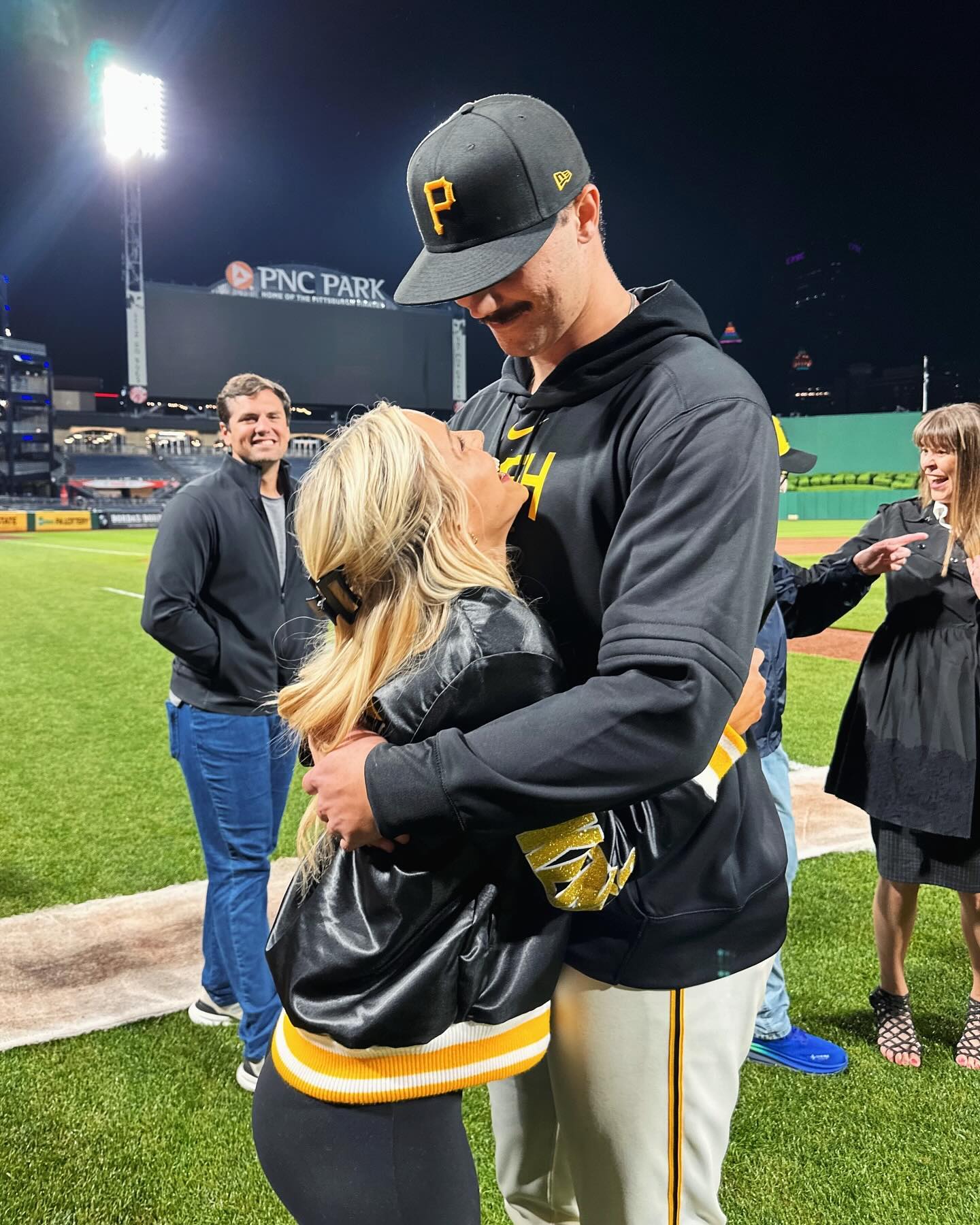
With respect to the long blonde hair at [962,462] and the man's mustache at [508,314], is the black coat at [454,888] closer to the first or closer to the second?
the man's mustache at [508,314]

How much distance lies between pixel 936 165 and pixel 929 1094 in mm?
70744

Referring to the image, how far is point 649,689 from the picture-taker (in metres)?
1.19

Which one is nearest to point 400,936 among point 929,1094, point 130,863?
point 929,1094

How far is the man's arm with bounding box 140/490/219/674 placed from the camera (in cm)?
351

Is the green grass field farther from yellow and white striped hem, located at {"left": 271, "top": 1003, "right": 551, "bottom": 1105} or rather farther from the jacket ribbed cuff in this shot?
the jacket ribbed cuff

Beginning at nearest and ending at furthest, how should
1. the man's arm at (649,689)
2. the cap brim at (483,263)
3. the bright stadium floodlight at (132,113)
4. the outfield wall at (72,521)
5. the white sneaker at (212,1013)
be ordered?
1. the man's arm at (649,689)
2. the cap brim at (483,263)
3. the white sneaker at (212,1013)
4. the outfield wall at (72,521)
5. the bright stadium floodlight at (132,113)

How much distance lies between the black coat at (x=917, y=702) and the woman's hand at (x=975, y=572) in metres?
0.05

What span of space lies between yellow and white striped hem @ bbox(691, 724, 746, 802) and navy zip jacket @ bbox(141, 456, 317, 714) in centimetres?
226

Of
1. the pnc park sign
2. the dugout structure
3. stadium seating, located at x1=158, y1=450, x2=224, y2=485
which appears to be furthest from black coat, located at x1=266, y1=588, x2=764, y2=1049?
the pnc park sign

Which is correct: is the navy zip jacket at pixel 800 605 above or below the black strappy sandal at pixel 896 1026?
above

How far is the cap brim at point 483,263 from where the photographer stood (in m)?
1.41

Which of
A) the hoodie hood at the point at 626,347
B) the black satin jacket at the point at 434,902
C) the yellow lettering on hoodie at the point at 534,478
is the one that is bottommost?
the black satin jacket at the point at 434,902

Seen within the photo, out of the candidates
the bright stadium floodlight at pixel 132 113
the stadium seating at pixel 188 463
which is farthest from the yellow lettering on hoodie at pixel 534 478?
the bright stadium floodlight at pixel 132 113

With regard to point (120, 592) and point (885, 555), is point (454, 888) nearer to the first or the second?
point (885, 555)
